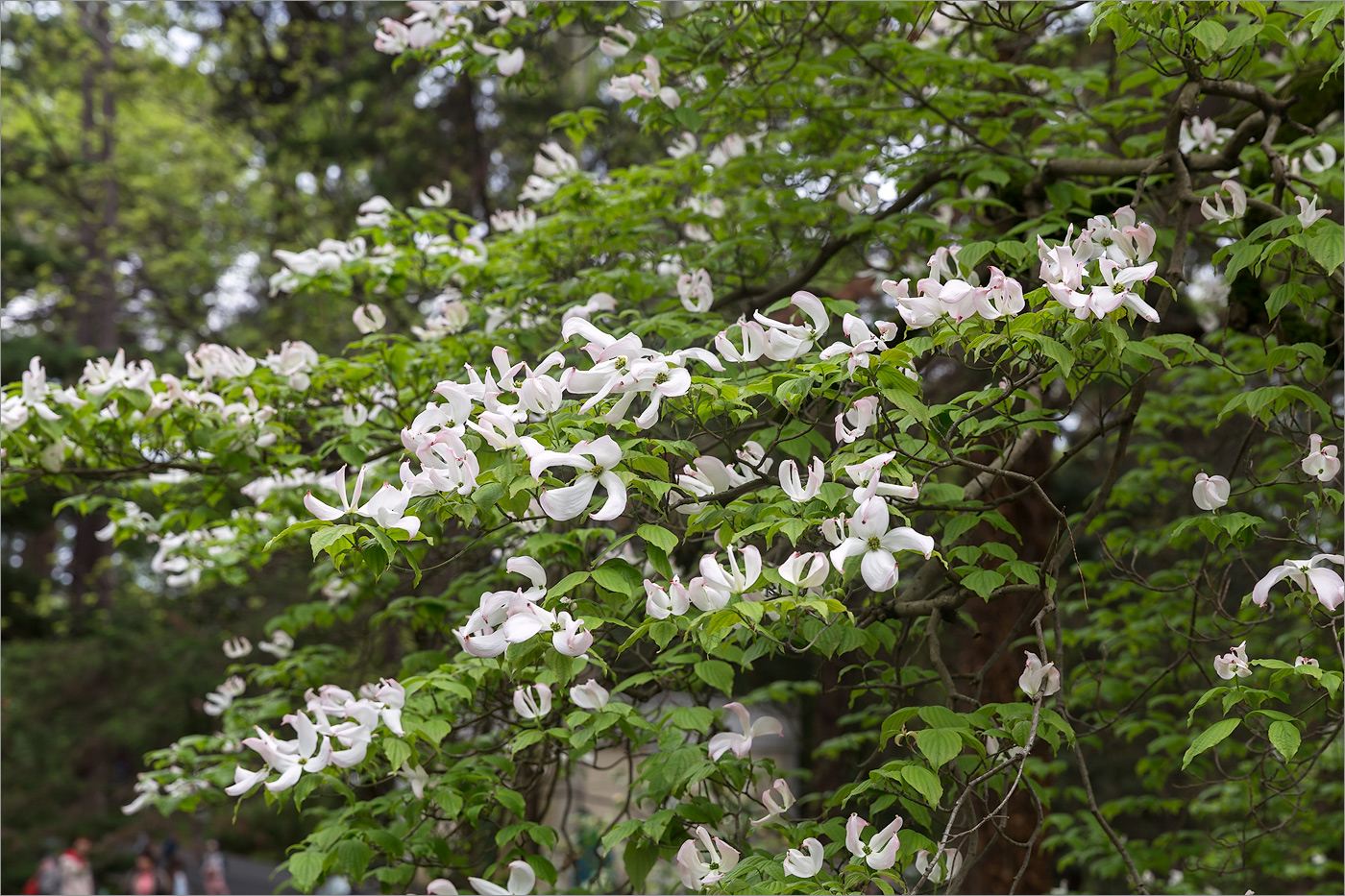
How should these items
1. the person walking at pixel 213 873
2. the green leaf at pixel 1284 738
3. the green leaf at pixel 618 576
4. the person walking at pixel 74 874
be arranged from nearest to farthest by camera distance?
the green leaf at pixel 618 576 → the green leaf at pixel 1284 738 → the person walking at pixel 74 874 → the person walking at pixel 213 873

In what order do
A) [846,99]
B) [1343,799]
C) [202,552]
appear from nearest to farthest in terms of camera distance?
1. [846,99]
2. [202,552]
3. [1343,799]

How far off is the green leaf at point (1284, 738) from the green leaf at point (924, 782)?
1.80 ft

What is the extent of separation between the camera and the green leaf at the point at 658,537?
1.52 metres

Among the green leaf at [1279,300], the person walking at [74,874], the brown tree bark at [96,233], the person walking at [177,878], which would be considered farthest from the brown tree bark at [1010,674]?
the brown tree bark at [96,233]

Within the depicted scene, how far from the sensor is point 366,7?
9.73 m

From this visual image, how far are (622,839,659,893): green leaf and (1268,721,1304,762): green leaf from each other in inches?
44.2

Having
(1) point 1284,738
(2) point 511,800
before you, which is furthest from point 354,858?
(1) point 1284,738

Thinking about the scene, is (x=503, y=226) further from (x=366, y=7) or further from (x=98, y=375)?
(x=366, y=7)

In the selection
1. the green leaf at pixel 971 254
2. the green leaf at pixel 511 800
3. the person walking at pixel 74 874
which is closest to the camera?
the green leaf at pixel 971 254

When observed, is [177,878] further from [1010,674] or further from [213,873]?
[1010,674]

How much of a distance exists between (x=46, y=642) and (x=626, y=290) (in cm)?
962

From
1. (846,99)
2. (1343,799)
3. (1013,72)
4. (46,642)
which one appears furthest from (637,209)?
(46,642)

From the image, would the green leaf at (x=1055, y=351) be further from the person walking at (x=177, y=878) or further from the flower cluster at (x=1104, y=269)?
the person walking at (x=177, y=878)

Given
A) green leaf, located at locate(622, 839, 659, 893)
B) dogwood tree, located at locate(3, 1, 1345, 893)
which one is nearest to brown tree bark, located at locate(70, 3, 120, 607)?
dogwood tree, located at locate(3, 1, 1345, 893)
